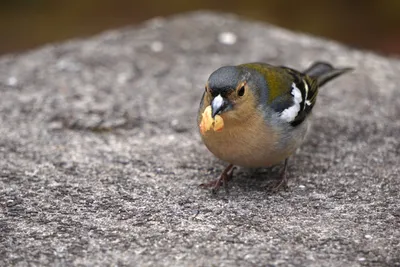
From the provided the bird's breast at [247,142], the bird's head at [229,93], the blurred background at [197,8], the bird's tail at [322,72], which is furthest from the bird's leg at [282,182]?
the blurred background at [197,8]

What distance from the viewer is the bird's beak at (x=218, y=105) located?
3.67m

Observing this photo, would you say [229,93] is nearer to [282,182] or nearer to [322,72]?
[282,182]

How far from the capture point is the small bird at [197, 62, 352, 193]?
3746 millimetres

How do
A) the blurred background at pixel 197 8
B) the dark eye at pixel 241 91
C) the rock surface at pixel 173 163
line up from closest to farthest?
the rock surface at pixel 173 163
the dark eye at pixel 241 91
the blurred background at pixel 197 8

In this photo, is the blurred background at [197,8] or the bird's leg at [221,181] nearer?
the bird's leg at [221,181]

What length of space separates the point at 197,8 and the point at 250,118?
573 centimetres

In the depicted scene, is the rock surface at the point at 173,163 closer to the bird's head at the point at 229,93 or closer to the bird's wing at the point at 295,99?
the bird's wing at the point at 295,99

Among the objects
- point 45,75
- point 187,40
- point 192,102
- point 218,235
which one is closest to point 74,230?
point 218,235

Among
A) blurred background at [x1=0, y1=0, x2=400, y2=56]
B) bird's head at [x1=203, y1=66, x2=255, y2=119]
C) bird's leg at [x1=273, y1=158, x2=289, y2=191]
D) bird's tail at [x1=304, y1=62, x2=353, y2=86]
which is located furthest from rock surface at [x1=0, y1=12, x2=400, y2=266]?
blurred background at [x1=0, y1=0, x2=400, y2=56]

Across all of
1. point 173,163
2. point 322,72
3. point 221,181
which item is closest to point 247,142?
point 221,181

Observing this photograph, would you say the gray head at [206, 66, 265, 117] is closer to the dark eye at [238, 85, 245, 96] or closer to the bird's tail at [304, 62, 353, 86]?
the dark eye at [238, 85, 245, 96]

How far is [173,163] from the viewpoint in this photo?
14.6 feet

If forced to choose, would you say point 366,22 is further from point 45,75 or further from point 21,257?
point 21,257

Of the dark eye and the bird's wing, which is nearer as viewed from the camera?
the dark eye
